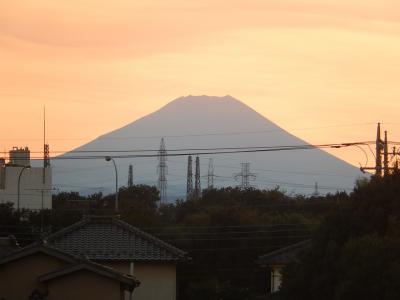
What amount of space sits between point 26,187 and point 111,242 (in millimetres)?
70031

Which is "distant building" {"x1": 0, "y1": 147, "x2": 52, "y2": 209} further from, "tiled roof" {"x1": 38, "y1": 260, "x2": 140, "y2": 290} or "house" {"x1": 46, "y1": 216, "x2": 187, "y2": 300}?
"tiled roof" {"x1": 38, "y1": 260, "x2": 140, "y2": 290}

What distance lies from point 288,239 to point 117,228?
1646 cm

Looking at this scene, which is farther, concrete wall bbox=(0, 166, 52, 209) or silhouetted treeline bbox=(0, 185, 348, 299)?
concrete wall bbox=(0, 166, 52, 209)

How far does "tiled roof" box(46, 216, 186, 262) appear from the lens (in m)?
49.1

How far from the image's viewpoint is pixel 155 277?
4931 centimetres

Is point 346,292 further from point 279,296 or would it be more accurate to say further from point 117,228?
point 117,228

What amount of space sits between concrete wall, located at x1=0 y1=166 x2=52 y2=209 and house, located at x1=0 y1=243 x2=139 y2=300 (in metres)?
76.7

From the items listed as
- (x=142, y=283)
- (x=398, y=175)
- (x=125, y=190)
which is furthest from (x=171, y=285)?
(x=125, y=190)

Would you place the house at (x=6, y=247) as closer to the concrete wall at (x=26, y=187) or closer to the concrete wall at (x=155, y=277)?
the concrete wall at (x=155, y=277)

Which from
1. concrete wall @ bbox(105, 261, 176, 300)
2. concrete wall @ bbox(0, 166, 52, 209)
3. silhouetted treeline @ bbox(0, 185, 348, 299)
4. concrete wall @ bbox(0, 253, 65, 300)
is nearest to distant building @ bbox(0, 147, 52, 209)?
concrete wall @ bbox(0, 166, 52, 209)

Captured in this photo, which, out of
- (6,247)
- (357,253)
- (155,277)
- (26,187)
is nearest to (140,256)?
(155,277)

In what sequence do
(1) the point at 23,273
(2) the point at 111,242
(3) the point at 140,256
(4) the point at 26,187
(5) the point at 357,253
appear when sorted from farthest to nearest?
(4) the point at 26,187, (2) the point at 111,242, (3) the point at 140,256, (1) the point at 23,273, (5) the point at 357,253

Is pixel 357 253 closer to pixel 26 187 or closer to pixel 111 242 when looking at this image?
pixel 111 242

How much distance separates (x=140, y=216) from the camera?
224ft
